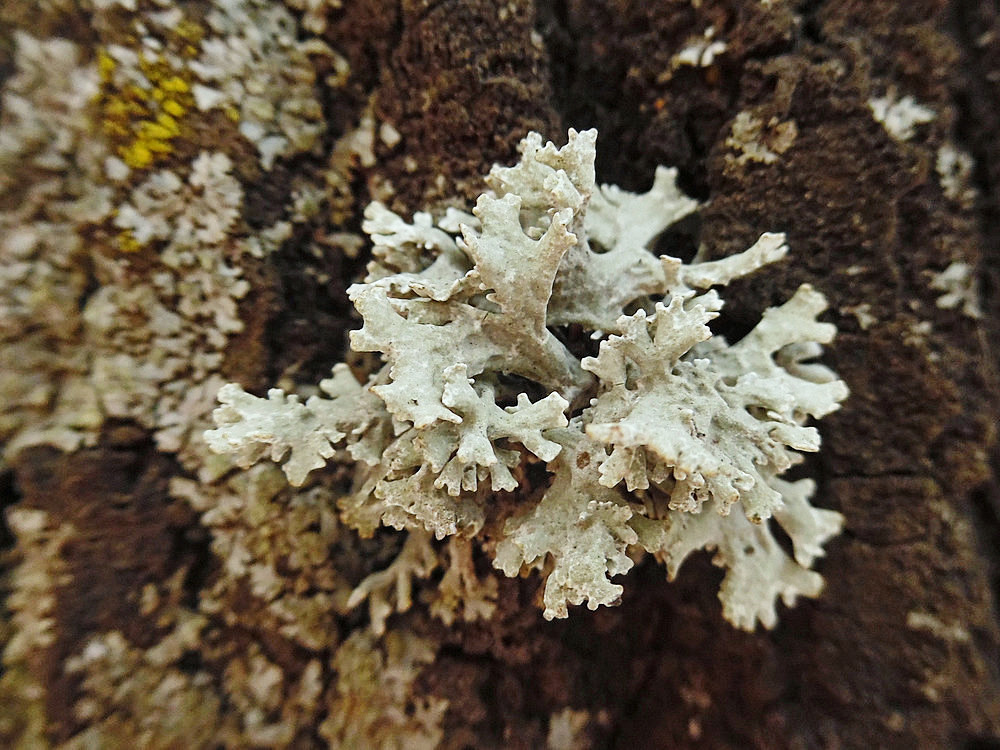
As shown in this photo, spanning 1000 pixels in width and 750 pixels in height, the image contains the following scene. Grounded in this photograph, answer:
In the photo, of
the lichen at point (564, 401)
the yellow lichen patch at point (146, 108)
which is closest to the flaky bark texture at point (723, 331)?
the yellow lichen patch at point (146, 108)

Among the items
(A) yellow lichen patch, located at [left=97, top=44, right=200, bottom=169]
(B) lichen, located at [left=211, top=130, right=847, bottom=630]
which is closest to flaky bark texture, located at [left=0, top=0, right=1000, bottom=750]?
(A) yellow lichen patch, located at [left=97, top=44, right=200, bottom=169]

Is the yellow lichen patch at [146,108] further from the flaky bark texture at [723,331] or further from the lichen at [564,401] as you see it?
the lichen at [564,401]

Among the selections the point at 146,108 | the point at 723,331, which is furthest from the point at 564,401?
the point at 146,108

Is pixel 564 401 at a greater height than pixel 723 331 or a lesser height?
lesser

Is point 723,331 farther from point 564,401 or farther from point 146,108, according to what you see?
point 146,108

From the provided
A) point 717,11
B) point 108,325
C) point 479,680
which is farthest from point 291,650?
point 717,11

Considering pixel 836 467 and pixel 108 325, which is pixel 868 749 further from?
pixel 108 325
